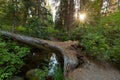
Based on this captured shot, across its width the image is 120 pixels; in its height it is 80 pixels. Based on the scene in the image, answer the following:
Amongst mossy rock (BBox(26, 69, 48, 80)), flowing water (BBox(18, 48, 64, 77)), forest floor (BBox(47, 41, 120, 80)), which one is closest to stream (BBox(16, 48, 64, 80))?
flowing water (BBox(18, 48, 64, 77))

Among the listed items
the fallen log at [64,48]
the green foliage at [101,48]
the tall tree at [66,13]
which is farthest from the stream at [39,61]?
the tall tree at [66,13]

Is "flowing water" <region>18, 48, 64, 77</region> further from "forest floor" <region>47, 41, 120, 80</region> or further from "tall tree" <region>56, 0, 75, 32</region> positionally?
"tall tree" <region>56, 0, 75, 32</region>

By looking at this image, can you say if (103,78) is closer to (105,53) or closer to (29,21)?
(105,53)

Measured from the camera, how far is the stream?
8.03 metres

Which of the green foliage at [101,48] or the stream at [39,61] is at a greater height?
the green foliage at [101,48]

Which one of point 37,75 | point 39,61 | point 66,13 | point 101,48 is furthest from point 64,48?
point 66,13

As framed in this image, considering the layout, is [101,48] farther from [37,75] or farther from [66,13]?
[66,13]

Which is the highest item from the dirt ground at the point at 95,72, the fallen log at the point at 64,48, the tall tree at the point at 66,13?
the tall tree at the point at 66,13

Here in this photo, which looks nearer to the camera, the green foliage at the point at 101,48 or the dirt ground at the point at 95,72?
the dirt ground at the point at 95,72

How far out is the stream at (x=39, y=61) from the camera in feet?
26.3

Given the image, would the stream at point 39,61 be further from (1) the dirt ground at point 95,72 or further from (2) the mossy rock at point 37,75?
(1) the dirt ground at point 95,72

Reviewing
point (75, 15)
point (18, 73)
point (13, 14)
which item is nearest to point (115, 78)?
point (18, 73)

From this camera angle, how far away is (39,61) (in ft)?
30.3

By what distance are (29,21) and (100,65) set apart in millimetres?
9998
